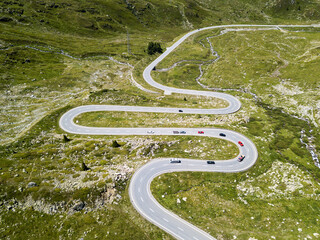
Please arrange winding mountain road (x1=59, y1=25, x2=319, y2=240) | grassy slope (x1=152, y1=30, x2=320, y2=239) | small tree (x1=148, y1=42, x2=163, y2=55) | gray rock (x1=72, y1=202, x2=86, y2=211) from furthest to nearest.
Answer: small tree (x1=148, y1=42, x2=163, y2=55) < gray rock (x1=72, y1=202, x2=86, y2=211) < winding mountain road (x1=59, y1=25, x2=319, y2=240) < grassy slope (x1=152, y1=30, x2=320, y2=239)

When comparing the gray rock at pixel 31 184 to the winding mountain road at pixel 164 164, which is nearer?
the winding mountain road at pixel 164 164

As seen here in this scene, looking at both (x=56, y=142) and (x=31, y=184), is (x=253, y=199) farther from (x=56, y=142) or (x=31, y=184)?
(x=56, y=142)

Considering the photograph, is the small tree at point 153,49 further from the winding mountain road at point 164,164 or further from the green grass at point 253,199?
the green grass at point 253,199

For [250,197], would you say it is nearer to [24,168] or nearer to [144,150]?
[144,150]

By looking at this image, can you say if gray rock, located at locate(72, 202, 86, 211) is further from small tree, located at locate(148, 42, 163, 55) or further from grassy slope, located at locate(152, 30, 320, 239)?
small tree, located at locate(148, 42, 163, 55)

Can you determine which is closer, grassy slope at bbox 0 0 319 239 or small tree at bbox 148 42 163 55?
grassy slope at bbox 0 0 319 239

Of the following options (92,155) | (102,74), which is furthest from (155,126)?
(102,74)

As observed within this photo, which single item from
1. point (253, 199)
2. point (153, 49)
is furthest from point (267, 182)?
point (153, 49)

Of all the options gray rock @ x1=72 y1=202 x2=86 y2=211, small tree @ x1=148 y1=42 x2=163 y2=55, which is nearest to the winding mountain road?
gray rock @ x1=72 y1=202 x2=86 y2=211

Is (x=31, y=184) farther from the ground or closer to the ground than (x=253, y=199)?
closer to the ground

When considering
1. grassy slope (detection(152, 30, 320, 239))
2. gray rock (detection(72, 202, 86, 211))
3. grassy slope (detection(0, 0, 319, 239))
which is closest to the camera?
grassy slope (detection(152, 30, 320, 239))

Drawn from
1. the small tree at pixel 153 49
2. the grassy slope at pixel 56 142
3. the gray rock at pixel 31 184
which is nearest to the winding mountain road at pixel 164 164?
the grassy slope at pixel 56 142

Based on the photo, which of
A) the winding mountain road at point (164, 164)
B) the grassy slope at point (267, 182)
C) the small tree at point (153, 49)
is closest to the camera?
the grassy slope at point (267, 182)
